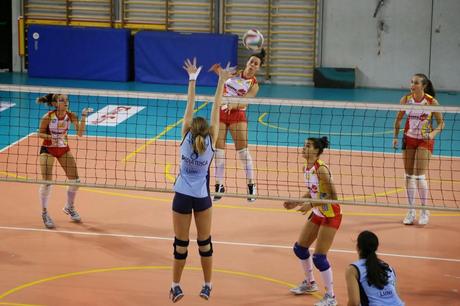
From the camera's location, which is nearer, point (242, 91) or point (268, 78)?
point (242, 91)

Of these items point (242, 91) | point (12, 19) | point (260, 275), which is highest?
point (12, 19)

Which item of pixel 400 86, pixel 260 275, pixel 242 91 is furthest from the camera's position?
pixel 400 86

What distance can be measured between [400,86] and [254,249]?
1439 centimetres

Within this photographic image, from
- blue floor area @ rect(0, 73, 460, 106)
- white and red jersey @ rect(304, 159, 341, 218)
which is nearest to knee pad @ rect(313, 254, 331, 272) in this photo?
white and red jersey @ rect(304, 159, 341, 218)

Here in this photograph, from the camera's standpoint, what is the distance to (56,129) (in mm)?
12016

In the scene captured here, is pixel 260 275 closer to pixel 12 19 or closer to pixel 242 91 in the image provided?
pixel 242 91

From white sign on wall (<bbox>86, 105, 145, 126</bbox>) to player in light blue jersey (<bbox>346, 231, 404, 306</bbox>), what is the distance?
39.6 feet

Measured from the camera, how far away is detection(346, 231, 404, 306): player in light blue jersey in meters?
7.60

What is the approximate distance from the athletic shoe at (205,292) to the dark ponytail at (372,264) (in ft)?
7.42

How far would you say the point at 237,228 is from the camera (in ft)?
41.4

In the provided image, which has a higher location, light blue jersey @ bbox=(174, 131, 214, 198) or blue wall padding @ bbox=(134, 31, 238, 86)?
blue wall padding @ bbox=(134, 31, 238, 86)

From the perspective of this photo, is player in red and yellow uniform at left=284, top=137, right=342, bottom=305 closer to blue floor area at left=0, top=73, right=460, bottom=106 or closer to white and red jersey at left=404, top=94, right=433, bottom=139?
white and red jersey at left=404, top=94, right=433, bottom=139

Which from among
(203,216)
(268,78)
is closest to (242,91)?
(203,216)

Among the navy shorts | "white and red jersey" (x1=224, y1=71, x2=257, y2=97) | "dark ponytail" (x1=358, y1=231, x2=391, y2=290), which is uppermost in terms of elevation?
"white and red jersey" (x1=224, y1=71, x2=257, y2=97)
